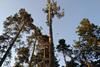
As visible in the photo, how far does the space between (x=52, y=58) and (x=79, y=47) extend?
19780mm

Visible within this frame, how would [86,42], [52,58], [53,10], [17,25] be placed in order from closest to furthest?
[52,58] < [53,10] < [17,25] < [86,42]

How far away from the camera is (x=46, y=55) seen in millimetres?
38094

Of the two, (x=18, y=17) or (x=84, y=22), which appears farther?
(x=84, y=22)

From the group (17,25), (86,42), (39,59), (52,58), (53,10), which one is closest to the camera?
(52,58)

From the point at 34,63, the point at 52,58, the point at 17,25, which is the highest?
the point at 17,25

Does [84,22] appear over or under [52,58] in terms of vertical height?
over

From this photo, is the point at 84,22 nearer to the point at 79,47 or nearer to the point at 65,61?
the point at 79,47

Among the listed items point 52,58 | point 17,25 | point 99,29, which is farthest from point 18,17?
point 52,58

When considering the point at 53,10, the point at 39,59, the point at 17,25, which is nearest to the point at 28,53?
the point at 39,59

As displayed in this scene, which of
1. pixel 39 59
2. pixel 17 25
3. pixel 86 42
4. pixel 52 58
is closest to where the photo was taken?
pixel 52 58

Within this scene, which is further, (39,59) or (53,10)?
(39,59)

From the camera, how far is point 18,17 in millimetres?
33812

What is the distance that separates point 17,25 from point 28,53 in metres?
6.41

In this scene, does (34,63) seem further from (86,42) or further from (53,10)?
(53,10)
